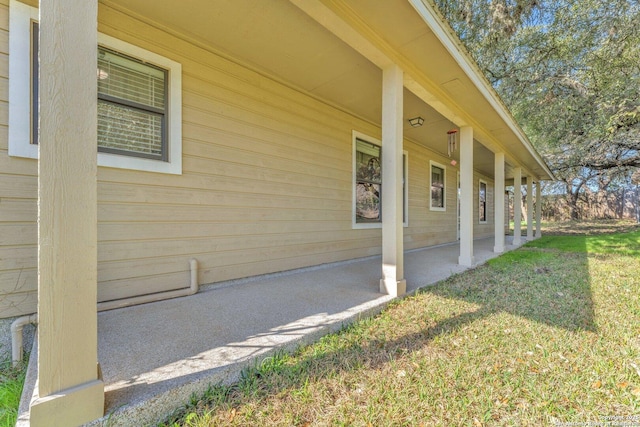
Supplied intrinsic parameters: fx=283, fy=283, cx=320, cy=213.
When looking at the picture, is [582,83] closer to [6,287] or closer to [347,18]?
[347,18]

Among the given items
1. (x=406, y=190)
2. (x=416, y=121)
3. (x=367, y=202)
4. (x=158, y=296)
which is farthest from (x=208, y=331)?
(x=406, y=190)

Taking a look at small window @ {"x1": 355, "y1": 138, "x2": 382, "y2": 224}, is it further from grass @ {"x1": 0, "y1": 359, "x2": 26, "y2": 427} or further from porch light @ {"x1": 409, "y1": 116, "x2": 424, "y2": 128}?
grass @ {"x1": 0, "y1": 359, "x2": 26, "y2": 427}

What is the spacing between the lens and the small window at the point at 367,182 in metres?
4.91

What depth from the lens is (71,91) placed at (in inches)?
44.4

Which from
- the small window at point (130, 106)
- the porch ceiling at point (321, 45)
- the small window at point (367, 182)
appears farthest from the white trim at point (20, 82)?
the small window at point (367, 182)

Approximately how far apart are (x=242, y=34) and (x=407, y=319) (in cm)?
301

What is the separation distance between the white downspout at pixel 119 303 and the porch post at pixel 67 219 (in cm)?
105

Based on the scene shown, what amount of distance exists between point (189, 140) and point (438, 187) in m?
6.32

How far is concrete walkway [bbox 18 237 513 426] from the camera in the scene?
134cm

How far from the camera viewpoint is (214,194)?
3.02m

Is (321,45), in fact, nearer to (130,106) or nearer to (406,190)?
(130,106)

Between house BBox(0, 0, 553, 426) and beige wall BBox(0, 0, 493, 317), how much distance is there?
0.05ft

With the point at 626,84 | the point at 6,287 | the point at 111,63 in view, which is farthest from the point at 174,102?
the point at 626,84

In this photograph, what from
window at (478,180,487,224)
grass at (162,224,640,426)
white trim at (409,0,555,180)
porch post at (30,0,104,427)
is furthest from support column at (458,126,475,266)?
window at (478,180,487,224)
